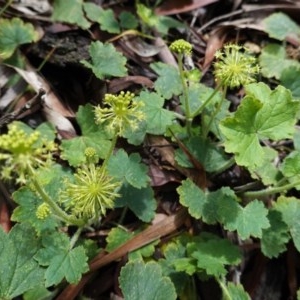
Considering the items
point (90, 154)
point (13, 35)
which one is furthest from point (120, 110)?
point (13, 35)

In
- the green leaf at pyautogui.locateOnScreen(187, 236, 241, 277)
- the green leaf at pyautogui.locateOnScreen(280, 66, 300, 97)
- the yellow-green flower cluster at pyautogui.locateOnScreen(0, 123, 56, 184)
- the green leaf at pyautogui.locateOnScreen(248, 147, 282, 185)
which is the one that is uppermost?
the yellow-green flower cluster at pyautogui.locateOnScreen(0, 123, 56, 184)

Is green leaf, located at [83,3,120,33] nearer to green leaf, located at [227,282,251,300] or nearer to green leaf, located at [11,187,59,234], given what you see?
green leaf, located at [11,187,59,234]

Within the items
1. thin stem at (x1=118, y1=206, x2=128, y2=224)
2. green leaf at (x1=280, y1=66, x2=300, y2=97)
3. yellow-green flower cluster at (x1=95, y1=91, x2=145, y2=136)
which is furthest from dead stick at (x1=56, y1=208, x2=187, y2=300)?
green leaf at (x1=280, y1=66, x2=300, y2=97)

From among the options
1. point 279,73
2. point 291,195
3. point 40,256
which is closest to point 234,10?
point 279,73

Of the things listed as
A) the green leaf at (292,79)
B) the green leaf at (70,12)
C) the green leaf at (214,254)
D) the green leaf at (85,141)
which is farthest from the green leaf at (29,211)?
the green leaf at (292,79)

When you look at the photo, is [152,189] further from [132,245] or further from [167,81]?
[167,81]
